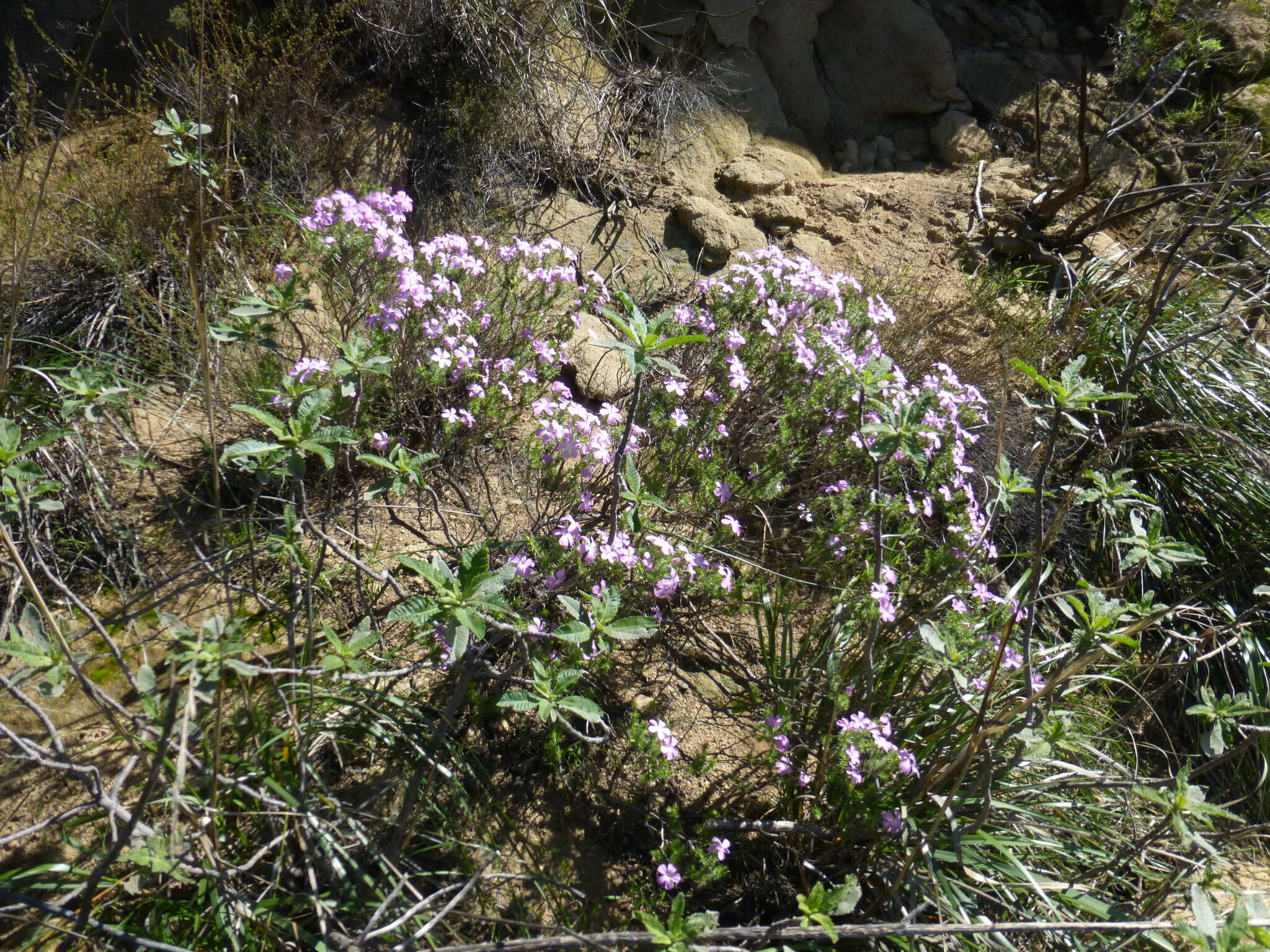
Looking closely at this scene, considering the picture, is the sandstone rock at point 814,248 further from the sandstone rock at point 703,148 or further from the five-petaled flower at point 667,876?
the five-petaled flower at point 667,876

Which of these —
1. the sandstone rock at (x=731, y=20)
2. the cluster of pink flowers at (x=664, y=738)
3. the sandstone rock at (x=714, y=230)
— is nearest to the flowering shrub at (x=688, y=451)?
the cluster of pink flowers at (x=664, y=738)

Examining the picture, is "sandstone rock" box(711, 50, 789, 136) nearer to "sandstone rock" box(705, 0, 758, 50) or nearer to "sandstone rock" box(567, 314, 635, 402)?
"sandstone rock" box(705, 0, 758, 50)

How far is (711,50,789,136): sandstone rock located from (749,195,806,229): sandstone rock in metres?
0.70

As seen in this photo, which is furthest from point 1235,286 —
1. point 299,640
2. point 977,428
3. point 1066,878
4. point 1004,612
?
point 299,640

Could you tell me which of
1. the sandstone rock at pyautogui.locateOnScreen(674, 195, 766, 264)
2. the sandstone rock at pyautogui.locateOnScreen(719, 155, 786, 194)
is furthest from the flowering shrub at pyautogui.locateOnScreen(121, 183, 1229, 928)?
the sandstone rock at pyautogui.locateOnScreen(719, 155, 786, 194)

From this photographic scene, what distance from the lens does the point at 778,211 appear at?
193 inches

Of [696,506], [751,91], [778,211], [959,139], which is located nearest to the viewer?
[696,506]

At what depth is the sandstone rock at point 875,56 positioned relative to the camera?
19.2ft

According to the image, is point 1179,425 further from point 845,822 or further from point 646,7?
point 646,7

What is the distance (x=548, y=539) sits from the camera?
2.60 metres

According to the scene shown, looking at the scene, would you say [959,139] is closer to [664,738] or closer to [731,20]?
[731,20]

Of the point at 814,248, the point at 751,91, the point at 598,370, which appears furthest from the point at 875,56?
the point at 598,370

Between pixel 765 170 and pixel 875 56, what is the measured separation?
1.71m

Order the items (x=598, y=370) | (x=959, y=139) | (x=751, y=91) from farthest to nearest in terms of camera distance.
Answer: (x=959, y=139)
(x=751, y=91)
(x=598, y=370)
